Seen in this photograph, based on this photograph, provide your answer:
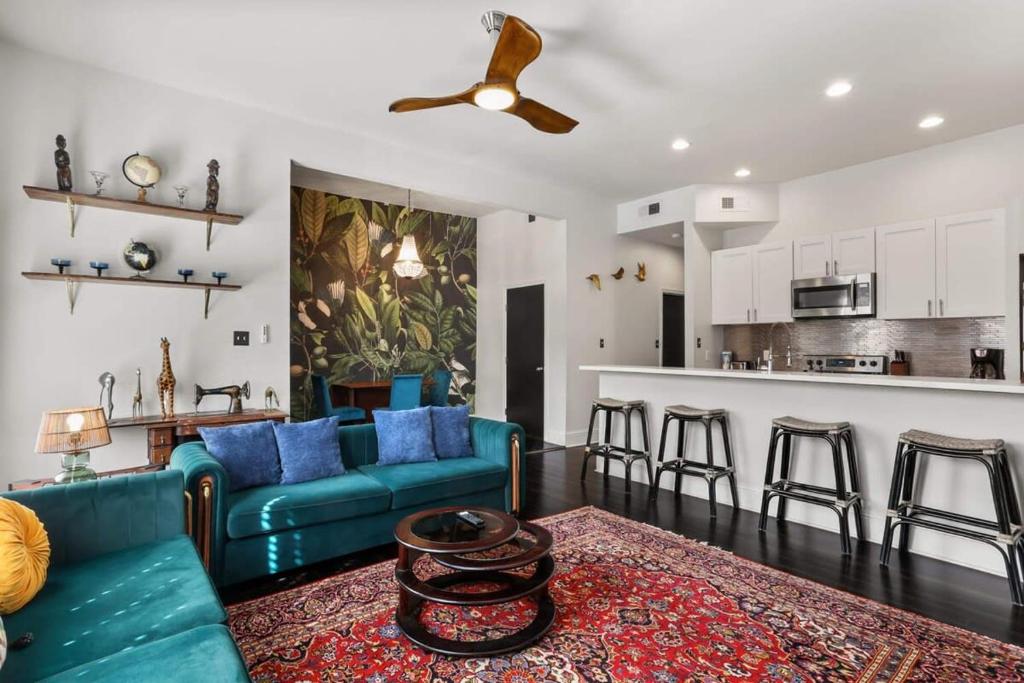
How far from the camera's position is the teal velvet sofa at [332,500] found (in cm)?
257

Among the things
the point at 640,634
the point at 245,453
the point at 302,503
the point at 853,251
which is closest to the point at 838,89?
the point at 853,251

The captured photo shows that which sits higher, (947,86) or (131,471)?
(947,86)

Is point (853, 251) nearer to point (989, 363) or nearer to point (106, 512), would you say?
point (989, 363)

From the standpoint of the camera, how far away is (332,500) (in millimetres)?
2861

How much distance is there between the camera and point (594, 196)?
21.0ft

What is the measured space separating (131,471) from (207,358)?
2.85 feet


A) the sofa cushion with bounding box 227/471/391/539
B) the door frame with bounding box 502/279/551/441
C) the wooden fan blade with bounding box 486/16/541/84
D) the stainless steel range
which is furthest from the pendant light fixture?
the stainless steel range

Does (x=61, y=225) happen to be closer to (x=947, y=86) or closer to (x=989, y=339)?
(x=947, y=86)

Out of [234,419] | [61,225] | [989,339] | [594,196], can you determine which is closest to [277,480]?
[234,419]

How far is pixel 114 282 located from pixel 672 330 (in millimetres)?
6336

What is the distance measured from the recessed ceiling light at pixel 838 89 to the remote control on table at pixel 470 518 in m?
3.72

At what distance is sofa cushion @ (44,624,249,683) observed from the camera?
1288mm

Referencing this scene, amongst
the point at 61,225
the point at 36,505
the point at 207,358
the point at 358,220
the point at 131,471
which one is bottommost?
the point at 131,471

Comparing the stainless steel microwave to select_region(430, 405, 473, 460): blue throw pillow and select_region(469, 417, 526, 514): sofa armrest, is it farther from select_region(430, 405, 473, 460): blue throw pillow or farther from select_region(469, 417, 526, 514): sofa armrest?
select_region(430, 405, 473, 460): blue throw pillow
